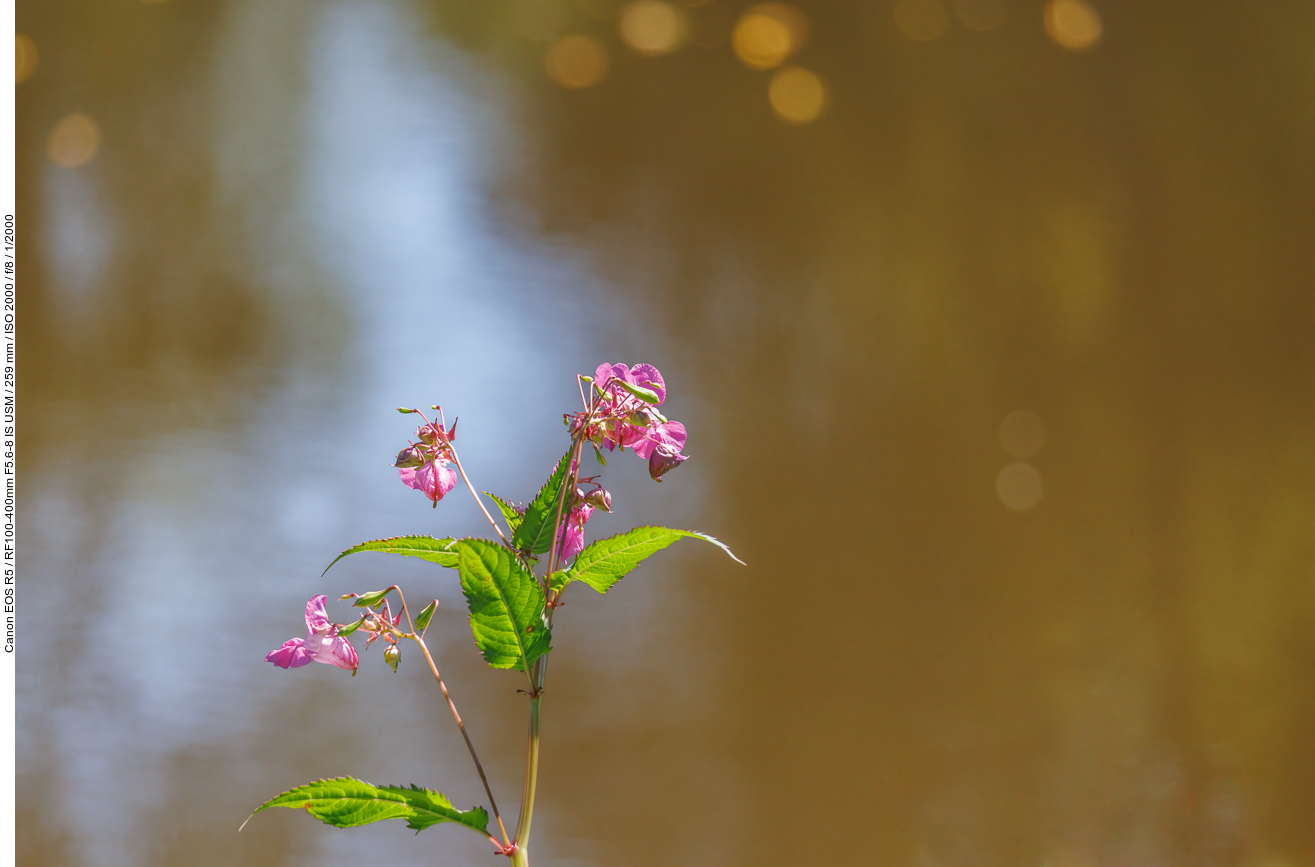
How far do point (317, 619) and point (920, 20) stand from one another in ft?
4.96

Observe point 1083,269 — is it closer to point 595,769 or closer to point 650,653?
point 650,653

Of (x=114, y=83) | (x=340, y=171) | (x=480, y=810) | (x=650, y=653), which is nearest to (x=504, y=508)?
(x=480, y=810)

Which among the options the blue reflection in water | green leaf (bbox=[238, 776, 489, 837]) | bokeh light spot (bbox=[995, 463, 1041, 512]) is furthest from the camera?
bokeh light spot (bbox=[995, 463, 1041, 512])

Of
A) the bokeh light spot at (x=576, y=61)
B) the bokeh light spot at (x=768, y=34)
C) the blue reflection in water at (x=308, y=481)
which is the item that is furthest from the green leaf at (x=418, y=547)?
the bokeh light spot at (x=768, y=34)

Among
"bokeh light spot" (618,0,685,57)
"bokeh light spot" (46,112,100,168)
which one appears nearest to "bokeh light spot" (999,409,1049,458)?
"bokeh light spot" (618,0,685,57)

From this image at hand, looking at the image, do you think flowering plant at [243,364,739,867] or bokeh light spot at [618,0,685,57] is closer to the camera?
flowering plant at [243,364,739,867]

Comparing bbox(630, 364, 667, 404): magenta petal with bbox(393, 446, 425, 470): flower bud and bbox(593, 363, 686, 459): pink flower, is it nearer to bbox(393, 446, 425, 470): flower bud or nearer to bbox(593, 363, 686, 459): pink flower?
bbox(593, 363, 686, 459): pink flower

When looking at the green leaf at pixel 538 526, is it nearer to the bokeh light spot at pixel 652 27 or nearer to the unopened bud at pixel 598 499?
the unopened bud at pixel 598 499

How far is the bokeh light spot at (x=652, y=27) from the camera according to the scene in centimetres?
147

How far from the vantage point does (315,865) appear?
126 cm

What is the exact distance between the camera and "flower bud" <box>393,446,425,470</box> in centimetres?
57

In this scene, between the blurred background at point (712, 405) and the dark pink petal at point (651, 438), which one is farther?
the blurred background at point (712, 405)

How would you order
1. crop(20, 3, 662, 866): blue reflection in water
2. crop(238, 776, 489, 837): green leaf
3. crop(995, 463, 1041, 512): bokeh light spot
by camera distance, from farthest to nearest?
crop(995, 463, 1041, 512): bokeh light spot → crop(20, 3, 662, 866): blue reflection in water → crop(238, 776, 489, 837): green leaf

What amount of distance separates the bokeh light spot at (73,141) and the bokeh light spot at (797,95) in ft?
3.85
